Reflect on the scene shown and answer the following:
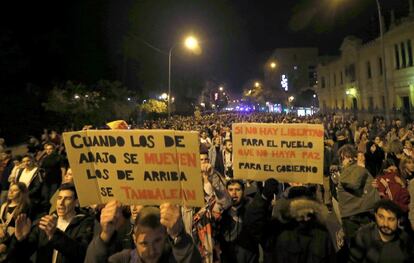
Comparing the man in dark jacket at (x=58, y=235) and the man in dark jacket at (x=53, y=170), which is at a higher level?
the man in dark jacket at (x=53, y=170)

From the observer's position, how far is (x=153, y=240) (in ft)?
9.26

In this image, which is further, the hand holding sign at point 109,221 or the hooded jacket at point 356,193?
the hooded jacket at point 356,193

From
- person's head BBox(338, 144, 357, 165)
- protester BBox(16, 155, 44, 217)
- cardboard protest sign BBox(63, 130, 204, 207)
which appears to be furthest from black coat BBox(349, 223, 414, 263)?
protester BBox(16, 155, 44, 217)

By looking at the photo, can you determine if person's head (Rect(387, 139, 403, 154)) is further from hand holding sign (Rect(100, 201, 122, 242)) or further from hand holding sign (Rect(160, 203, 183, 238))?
hand holding sign (Rect(100, 201, 122, 242))

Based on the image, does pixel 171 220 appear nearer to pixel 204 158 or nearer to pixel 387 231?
pixel 387 231

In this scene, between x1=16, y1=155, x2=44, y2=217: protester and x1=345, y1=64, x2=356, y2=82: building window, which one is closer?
x1=16, y1=155, x2=44, y2=217: protester

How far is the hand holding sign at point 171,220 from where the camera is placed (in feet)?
9.79

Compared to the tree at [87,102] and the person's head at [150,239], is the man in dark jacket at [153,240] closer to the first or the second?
the person's head at [150,239]

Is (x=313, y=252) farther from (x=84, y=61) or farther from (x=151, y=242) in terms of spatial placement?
(x=84, y=61)

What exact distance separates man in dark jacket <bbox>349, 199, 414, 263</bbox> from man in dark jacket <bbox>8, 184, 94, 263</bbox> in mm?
2652

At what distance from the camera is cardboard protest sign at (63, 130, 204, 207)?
11.2ft

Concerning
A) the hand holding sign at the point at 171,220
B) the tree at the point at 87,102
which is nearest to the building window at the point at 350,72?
the tree at the point at 87,102

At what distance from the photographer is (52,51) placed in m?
24.5

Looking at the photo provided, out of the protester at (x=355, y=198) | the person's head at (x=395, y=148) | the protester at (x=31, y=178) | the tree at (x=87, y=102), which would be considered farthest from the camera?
the tree at (x=87, y=102)
